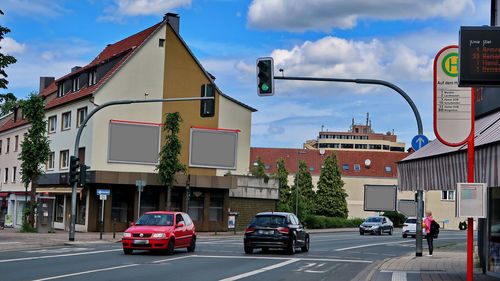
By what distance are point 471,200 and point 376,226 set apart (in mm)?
44090

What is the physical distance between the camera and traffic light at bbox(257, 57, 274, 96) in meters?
20.3

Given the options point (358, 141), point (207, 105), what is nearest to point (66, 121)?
point (207, 105)

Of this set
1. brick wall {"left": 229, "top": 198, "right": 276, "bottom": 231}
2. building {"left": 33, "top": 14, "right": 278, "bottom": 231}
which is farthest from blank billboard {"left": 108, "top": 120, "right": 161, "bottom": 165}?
brick wall {"left": 229, "top": 198, "right": 276, "bottom": 231}

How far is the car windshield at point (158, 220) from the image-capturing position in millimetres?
24031

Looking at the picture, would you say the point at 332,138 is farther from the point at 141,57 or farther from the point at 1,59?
the point at 1,59

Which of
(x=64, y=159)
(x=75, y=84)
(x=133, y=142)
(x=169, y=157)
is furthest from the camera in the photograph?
(x=75, y=84)

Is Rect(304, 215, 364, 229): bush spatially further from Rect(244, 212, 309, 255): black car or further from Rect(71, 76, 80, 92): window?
Rect(244, 212, 309, 255): black car

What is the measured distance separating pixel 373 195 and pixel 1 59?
7131 centimetres

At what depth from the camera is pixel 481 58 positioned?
10750mm

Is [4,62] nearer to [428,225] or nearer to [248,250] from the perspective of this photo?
[248,250]

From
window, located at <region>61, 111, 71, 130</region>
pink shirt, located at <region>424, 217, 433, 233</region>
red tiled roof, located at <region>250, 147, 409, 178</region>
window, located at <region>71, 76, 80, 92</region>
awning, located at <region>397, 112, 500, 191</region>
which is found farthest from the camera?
red tiled roof, located at <region>250, 147, 409, 178</region>

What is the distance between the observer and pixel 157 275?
16031 millimetres

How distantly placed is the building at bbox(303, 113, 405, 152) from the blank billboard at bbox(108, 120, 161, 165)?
359 ft

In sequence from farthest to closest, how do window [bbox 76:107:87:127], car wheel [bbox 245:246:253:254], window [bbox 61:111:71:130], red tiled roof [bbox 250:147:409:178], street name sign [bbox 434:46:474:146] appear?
red tiled roof [bbox 250:147:409:178] < window [bbox 61:111:71:130] < window [bbox 76:107:87:127] < car wheel [bbox 245:246:253:254] < street name sign [bbox 434:46:474:146]
